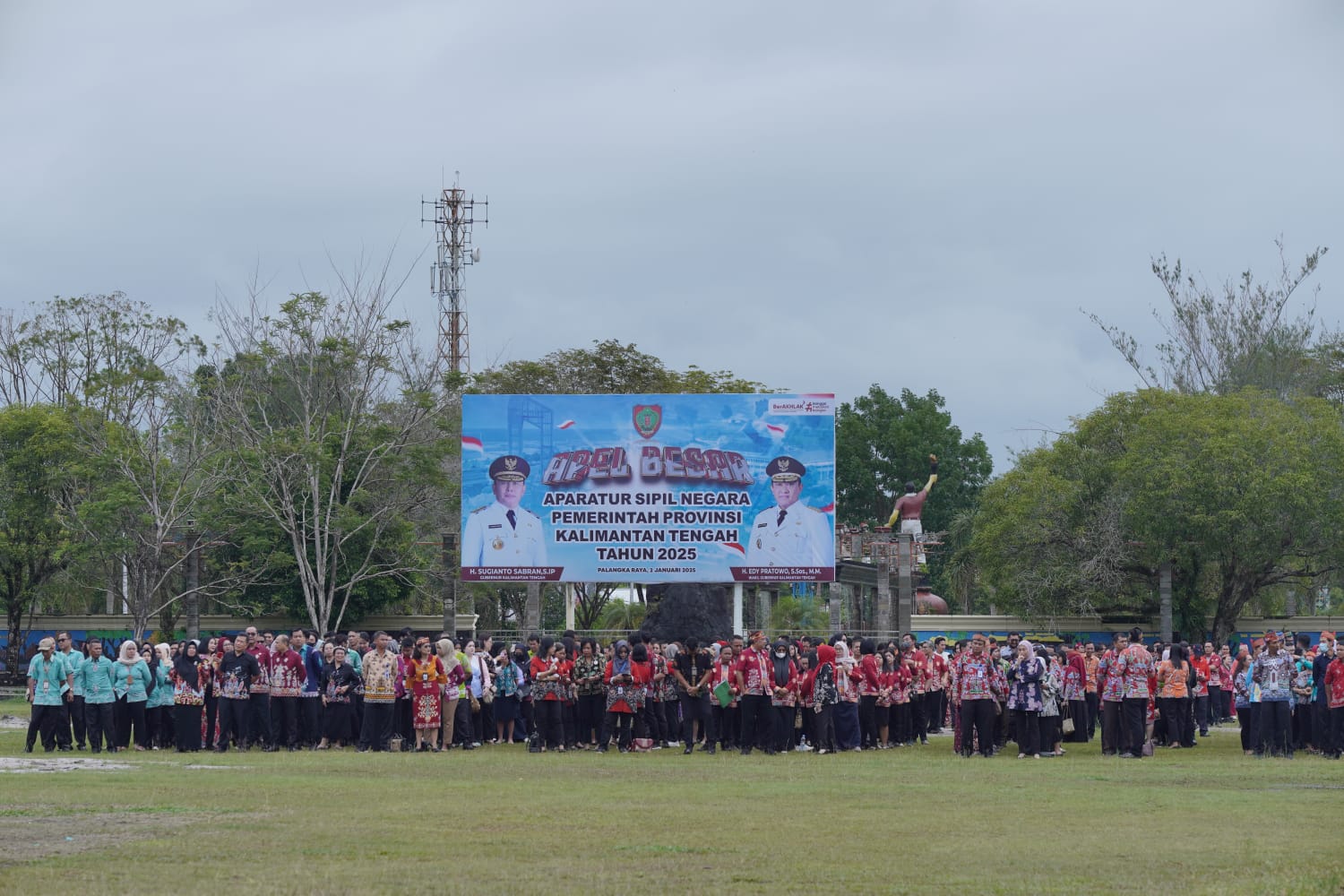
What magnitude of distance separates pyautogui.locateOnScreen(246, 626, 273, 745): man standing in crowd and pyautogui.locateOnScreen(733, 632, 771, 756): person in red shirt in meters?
5.78

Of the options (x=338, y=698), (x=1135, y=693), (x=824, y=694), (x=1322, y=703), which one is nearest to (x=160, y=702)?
(x=338, y=698)

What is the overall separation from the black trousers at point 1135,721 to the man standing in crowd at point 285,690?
10082 millimetres

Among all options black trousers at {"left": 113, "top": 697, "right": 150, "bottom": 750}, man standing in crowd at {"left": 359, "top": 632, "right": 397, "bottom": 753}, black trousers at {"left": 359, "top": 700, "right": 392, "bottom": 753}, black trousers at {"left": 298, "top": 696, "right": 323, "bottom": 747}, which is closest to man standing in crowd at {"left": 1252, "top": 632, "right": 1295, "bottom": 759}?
man standing in crowd at {"left": 359, "top": 632, "right": 397, "bottom": 753}

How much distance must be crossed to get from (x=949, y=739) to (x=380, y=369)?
21391 millimetres

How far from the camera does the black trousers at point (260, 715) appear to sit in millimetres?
21312

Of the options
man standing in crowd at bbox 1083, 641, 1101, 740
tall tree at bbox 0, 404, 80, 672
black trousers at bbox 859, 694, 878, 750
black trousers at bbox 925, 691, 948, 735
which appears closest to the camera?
black trousers at bbox 859, 694, 878, 750

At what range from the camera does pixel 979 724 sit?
2084 cm

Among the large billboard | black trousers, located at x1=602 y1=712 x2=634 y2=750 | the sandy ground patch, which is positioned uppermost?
the large billboard

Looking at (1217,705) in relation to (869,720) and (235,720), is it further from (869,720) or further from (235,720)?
(235,720)

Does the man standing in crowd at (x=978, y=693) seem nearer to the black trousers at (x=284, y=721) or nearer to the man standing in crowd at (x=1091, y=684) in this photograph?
the man standing in crowd at (x=1091, y=684)

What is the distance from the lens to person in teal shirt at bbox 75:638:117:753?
824 inches

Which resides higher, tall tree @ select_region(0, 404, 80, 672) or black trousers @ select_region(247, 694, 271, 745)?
tall tree @ select_region(0, 404, 80, 672)

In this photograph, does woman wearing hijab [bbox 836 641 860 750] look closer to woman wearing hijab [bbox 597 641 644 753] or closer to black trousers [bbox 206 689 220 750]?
woman wearing hijab [bbox 597 641 644 753]

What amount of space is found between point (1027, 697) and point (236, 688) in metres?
9.61
